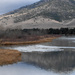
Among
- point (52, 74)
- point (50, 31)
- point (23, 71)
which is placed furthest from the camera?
point (50, 31)

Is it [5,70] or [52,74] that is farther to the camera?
[5,70]

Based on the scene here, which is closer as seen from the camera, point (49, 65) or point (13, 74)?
point (13, 74)

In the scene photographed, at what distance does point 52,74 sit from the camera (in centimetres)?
2297

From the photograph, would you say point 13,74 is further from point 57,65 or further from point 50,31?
point 50,31

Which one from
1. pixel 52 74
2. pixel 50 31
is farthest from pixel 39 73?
pixel 50 31

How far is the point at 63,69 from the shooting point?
2547cm

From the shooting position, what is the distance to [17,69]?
2572 centimetres

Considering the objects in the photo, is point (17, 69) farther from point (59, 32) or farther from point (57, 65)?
point (59, 32)

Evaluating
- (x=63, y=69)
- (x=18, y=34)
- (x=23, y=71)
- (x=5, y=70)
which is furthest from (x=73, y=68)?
(x=18, y=34)

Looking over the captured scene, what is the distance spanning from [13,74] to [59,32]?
5794 inches

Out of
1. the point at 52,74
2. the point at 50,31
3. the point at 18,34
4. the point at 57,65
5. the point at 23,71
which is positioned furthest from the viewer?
the point at 50,31

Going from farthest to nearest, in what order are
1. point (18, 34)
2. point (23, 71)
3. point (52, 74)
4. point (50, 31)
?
point (50, 31), point (18, 34), point (23, 71), point (52, 74)

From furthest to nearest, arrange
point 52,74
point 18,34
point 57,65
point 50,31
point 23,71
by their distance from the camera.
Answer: point 50,31, point 18,34, point 57,65, point 23,71, point 52,74

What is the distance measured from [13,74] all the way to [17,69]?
2533 millimetres
